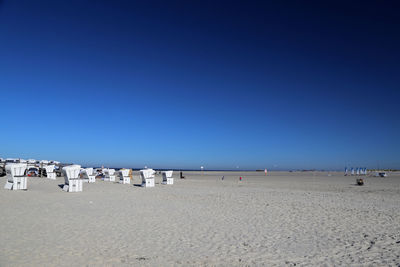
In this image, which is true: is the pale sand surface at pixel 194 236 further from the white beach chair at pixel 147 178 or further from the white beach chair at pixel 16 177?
the white beach chair at pixel 147 178

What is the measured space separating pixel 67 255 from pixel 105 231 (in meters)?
1.94

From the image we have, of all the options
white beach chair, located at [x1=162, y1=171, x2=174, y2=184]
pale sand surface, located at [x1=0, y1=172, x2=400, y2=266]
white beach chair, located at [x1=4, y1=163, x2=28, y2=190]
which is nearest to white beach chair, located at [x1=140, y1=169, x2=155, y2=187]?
white beach chair, located at [x1=162, y1=171, x2=174, y2=184]

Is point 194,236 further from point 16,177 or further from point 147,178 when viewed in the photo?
point 147,178

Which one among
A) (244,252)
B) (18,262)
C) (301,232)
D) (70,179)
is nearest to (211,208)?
(301,232)

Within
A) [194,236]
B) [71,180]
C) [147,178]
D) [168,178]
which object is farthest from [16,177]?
[194,236]

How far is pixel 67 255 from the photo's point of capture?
17.0 ft

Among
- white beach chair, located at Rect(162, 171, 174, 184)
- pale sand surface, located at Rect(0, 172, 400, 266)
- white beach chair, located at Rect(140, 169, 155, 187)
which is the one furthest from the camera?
white beach chair, located at Rect(162, 171, 174, 184)

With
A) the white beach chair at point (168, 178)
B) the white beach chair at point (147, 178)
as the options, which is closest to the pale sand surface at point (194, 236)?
the white beach chair at point (147, 178)

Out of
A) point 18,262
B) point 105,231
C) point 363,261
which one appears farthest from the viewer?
point 105,231

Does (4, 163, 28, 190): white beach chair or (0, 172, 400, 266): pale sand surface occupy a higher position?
(4, 163, 28, 190): white beach chair

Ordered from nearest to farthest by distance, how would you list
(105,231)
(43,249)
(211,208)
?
(43,249) → (105,231) → (211,208)

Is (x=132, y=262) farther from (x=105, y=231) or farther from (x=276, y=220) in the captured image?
(x=276, y=220)

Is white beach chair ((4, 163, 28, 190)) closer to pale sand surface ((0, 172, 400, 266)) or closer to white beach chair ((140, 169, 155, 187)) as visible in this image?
pale sand surface ((0, 172, 400, 266))

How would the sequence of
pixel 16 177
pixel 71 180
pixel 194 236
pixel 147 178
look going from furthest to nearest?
pixel 147 178 → pixel 71 180 → pixel 16 177 → pixel 194 236
